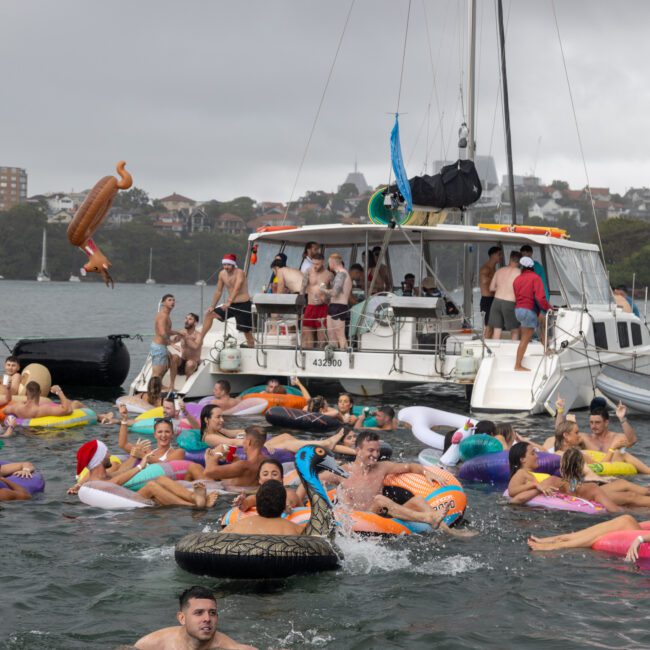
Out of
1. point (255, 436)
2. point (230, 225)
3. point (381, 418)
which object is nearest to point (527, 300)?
point (381, 418)

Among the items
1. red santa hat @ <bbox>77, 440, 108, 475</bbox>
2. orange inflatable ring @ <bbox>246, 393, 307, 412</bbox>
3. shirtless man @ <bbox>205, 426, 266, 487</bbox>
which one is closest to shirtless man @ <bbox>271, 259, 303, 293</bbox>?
orange inflatable ring @ <bbox>246, 393, 307, 412</bbox>

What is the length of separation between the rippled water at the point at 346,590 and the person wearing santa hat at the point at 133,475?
18 centimetres

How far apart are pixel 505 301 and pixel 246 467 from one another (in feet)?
26.7

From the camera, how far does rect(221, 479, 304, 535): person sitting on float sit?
32.1 ft

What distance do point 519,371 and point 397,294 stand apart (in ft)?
11.6

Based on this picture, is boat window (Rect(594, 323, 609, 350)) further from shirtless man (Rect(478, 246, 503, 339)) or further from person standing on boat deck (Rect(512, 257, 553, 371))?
shirtless man (Rect(478, 246, 503, 339))

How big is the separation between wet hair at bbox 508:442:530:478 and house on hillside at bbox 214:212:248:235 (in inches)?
4697

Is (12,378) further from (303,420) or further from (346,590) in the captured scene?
(346,590)

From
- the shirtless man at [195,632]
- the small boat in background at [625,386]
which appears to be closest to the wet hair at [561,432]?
the small boat in background at [625,386]

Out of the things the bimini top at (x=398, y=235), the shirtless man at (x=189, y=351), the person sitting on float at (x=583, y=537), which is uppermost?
the bimini top at (x=398, y=235)

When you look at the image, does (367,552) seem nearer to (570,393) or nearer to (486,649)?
(486,649)

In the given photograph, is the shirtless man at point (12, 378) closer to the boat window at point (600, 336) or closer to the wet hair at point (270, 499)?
the wet hair at point (270, 499)

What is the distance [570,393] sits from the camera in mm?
18969

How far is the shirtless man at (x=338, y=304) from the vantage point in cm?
1966
